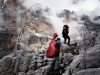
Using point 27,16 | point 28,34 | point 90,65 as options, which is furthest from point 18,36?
point 90,65

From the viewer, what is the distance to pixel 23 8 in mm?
134250

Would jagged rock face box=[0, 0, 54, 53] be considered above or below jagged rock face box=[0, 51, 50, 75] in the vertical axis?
above

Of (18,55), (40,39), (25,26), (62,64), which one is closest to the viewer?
(62,64)

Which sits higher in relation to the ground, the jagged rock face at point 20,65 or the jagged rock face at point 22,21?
the jagged rock face at point 22,21

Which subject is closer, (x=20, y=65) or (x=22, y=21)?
(x=20, y=65)

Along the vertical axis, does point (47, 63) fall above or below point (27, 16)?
below

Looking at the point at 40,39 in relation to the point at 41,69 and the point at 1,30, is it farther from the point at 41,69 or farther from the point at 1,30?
the point at 41,69

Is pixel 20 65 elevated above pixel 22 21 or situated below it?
Result: below

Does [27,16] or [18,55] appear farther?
[27,16]

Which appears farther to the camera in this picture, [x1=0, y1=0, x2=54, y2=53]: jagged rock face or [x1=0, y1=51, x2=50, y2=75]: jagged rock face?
[x1=0, y1=0, x2=54, y2=53]: jagged rock face

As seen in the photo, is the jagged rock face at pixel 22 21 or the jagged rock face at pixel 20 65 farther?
the jagged rock face at pixel 22 21

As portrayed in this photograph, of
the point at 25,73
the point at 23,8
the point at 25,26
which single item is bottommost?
the point at 25,73

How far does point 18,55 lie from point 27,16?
10953cm

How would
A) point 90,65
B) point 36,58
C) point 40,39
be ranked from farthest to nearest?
point 40,39, point 36,58, point 90,65
